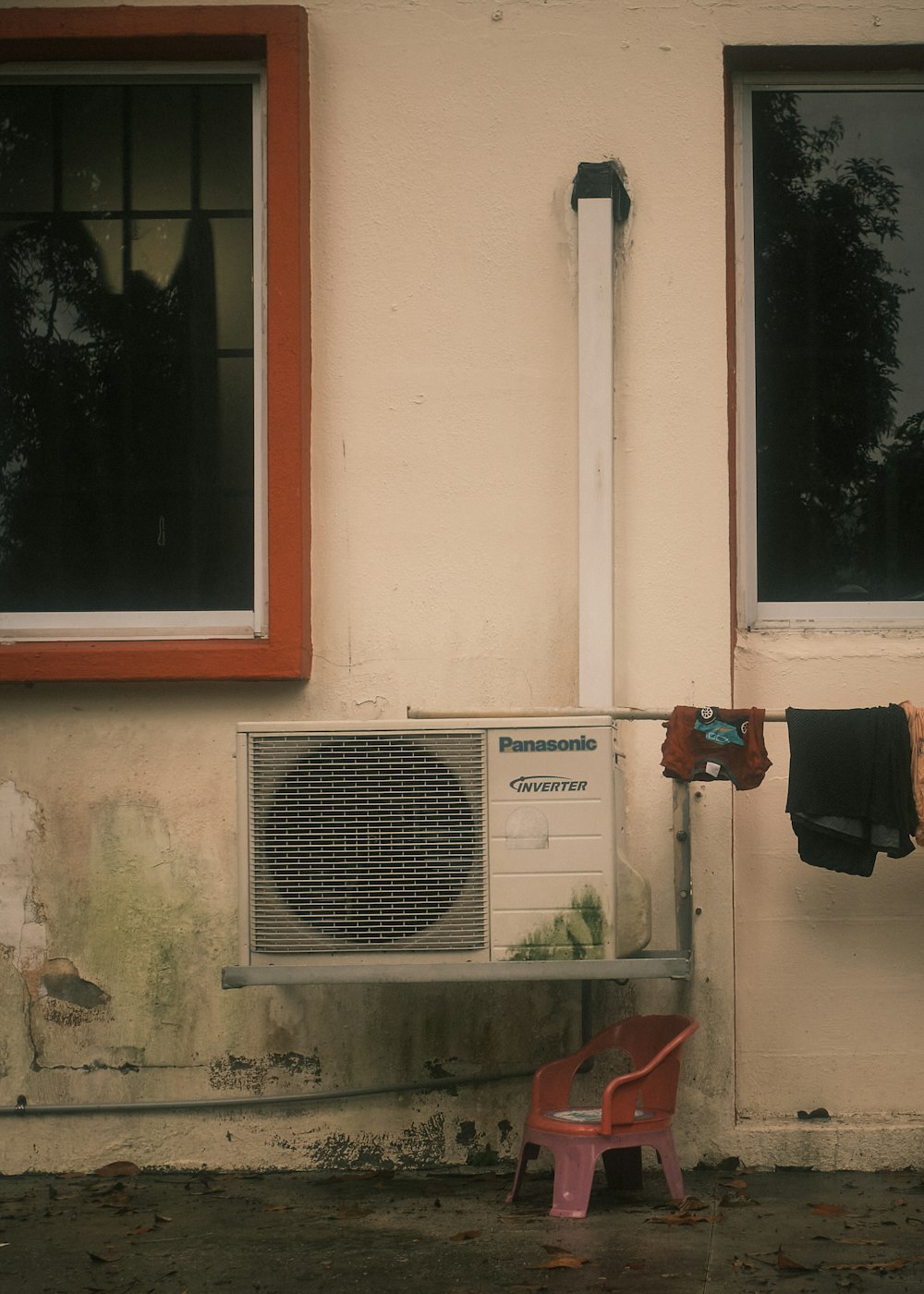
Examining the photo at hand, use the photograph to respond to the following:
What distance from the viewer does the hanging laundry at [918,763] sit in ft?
13.6

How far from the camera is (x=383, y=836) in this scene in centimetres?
406

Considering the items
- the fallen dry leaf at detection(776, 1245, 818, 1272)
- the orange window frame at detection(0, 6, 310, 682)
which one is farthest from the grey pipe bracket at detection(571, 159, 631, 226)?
the fallen dry leaf at detection(776, 1245, 818, 1272)

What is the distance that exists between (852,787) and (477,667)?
123 centimetres

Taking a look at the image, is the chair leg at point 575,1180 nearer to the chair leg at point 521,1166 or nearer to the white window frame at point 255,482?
the chair leg at point 521,1166

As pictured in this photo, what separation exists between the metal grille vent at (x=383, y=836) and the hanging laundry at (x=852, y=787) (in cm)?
90

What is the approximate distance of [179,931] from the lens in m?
4.78

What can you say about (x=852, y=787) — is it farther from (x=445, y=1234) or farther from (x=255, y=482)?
(x=255, y=482)

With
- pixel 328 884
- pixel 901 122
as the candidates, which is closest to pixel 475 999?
pixel 328 884

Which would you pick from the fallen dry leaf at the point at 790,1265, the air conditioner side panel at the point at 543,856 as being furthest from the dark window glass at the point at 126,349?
the fallen dry leaf at the point at 790,1265

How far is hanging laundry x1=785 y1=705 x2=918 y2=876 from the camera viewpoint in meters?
4.16

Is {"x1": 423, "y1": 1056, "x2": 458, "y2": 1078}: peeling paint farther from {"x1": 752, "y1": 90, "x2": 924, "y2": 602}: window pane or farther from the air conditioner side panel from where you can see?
{"x1": 752, "y1": 90, "x2": 924, "y2": 602}: window pane

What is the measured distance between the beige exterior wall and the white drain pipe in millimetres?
127

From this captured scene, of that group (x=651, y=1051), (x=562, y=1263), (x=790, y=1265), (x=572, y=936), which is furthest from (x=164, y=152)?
(x=790, y=1265)

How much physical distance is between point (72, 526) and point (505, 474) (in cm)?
144
